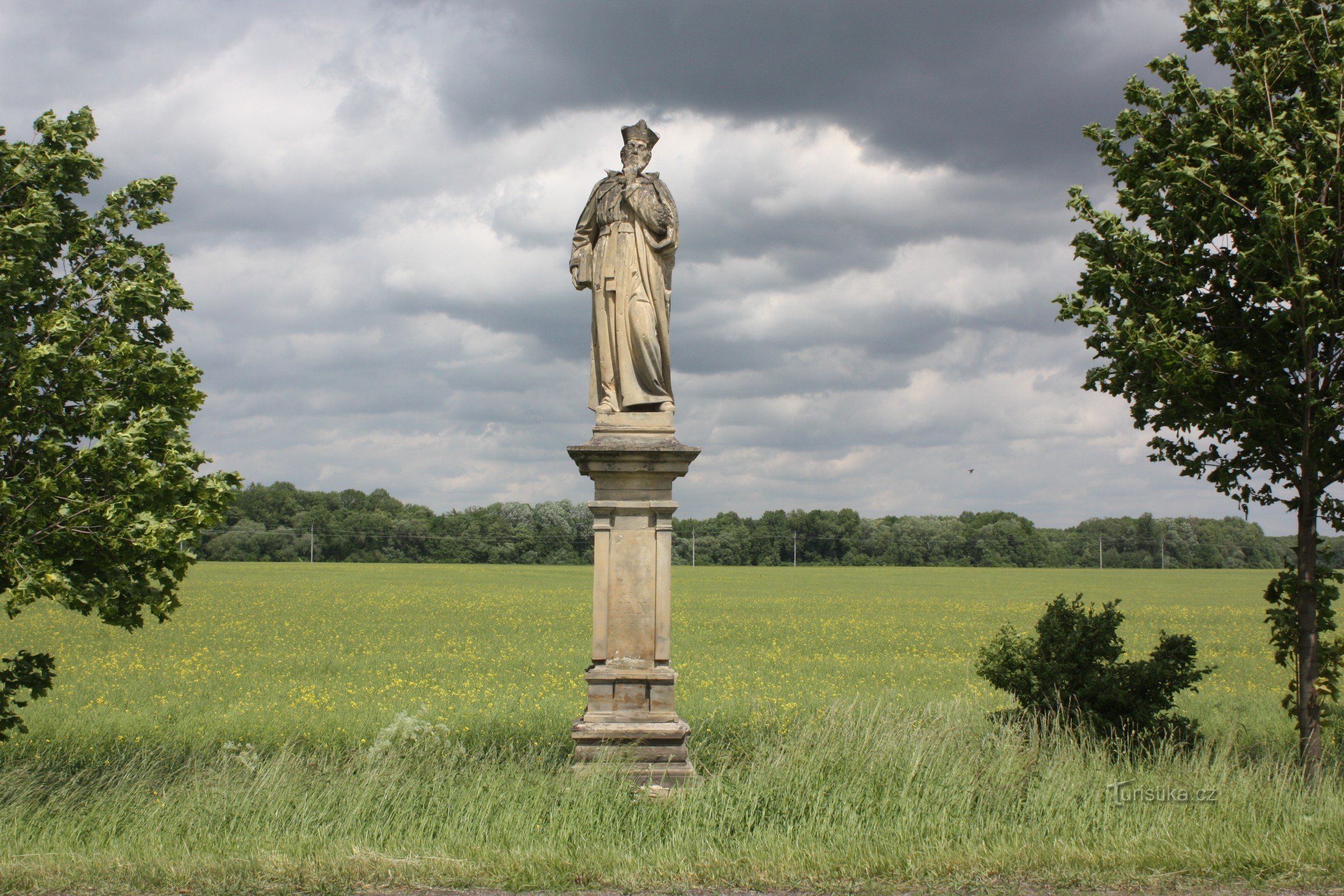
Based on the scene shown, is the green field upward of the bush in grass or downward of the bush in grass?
downward

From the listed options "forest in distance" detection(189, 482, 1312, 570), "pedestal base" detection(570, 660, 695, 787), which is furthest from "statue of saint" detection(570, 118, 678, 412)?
"forest in distance" detection(189, 482, 1312, 570)

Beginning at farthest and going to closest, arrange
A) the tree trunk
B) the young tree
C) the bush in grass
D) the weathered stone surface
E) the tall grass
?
the bush in grass → the tree trunk → the weathered stone surface → the young tree → the tall grass

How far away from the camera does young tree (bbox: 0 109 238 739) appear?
20.5 ft

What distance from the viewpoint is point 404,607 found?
35938mm

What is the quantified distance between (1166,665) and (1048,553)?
108 metres

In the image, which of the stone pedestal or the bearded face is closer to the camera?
the stone pedestal

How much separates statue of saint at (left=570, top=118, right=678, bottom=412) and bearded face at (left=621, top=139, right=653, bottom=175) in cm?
2

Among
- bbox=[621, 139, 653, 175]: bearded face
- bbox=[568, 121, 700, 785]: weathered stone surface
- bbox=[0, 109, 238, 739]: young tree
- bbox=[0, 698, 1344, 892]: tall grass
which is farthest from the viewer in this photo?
bbox=[621, 139, 653, 175]: bearded face

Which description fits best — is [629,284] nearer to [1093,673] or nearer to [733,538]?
[1093,673]

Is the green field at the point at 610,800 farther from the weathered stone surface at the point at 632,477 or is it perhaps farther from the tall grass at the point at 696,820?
the weathered stone surface at the point at 632,477

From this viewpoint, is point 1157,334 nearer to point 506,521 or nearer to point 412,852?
point 412,852

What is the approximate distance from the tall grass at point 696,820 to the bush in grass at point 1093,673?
57cm

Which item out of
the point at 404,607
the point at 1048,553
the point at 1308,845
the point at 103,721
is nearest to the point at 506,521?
the point at 1048,553
